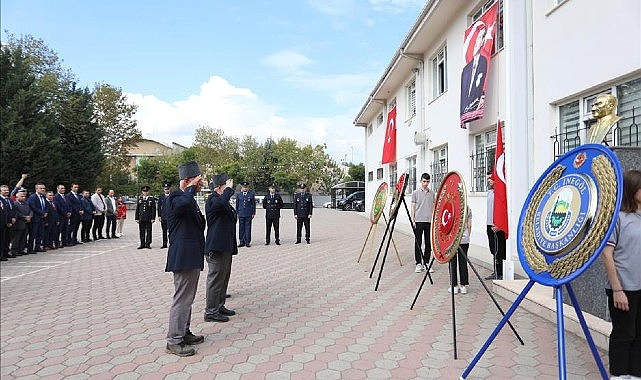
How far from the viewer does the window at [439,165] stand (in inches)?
506

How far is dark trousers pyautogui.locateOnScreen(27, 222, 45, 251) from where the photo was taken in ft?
35.6

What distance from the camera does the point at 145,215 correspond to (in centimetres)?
1173

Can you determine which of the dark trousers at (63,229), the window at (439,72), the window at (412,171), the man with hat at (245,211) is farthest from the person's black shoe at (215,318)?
the window at (412,171)

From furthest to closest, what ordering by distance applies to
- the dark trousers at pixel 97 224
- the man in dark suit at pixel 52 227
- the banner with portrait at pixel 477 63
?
the dark trousers at pixel 97 224
the man in dark suit at pixel 52 227
the banner with portrait at pixel 477 63

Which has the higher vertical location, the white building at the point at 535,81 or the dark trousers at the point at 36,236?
the white building at the point at 535,81

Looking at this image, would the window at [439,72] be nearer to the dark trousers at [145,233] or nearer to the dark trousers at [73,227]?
the dark trousers at [145,233]

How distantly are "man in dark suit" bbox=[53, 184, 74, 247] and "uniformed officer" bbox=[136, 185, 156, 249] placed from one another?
202cm

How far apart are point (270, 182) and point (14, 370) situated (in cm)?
4499

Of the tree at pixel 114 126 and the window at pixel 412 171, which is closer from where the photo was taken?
the window at pixel 412 171

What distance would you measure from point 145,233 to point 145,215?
61 centimetres

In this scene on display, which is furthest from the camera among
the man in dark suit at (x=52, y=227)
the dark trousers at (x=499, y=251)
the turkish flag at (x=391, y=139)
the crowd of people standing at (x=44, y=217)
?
the turkish flag at (x=391, y=139)

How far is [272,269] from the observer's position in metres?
8.46

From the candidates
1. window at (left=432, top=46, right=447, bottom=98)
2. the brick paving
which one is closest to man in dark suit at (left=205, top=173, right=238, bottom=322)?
the brick paving

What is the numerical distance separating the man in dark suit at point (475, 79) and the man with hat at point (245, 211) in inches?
238
